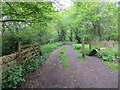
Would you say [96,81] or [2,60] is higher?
[2,60]

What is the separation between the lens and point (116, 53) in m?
5.01

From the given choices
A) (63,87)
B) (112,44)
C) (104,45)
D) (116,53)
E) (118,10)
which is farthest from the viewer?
(104,45)

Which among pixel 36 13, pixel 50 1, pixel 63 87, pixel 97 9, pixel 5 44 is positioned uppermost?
pixel 97 9

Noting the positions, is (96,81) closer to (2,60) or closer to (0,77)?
(0,77)

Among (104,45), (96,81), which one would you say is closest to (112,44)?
(104,45)

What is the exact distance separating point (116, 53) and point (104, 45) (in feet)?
6.52

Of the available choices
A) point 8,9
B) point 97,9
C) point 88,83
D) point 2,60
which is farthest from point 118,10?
point 2,60

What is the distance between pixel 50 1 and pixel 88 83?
3.61 meters

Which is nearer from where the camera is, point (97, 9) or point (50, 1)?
point (50, 1)

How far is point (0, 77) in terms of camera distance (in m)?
2.10

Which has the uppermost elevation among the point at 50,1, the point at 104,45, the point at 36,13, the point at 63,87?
the point at 50,1

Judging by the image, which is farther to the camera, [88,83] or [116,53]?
[116,53]

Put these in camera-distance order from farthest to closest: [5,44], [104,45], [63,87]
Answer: [104,45]
[5,44]
[63,87]

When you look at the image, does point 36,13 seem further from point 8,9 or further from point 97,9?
point 97,9
